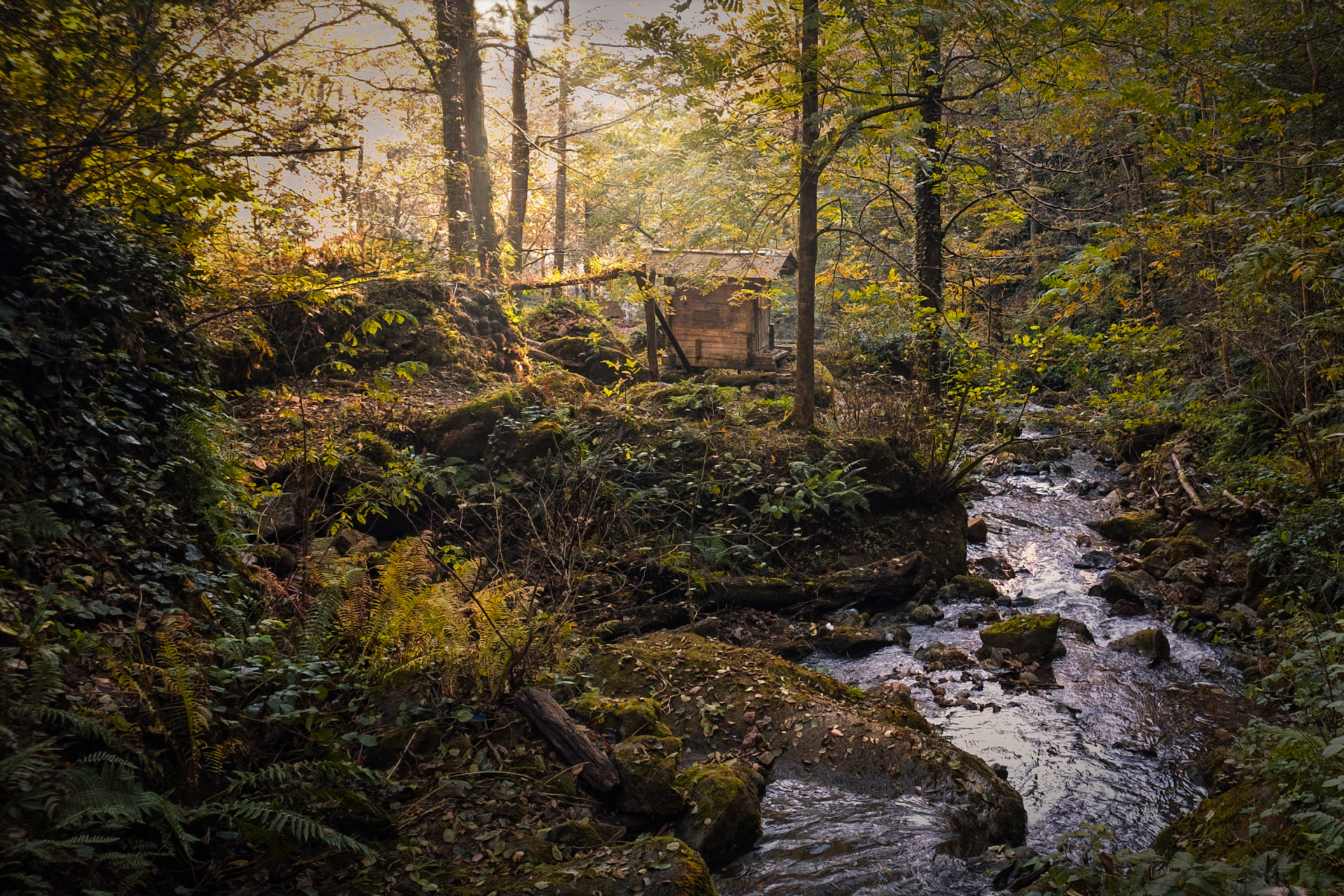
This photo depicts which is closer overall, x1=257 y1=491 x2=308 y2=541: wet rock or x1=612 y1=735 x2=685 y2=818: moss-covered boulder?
x1=612 y1=735 x2=685 y2=818: moss-covered boulder

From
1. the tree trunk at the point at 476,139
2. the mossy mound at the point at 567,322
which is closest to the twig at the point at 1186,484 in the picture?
the mossy mound at the point at 567,322

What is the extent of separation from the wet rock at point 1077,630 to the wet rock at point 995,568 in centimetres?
165

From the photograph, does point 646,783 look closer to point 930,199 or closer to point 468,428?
point 468,428

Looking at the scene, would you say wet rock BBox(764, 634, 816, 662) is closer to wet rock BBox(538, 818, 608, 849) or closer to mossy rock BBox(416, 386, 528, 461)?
wet rock BBox(538, 818, 608, 849)

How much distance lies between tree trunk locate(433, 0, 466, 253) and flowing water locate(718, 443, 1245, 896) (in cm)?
1255

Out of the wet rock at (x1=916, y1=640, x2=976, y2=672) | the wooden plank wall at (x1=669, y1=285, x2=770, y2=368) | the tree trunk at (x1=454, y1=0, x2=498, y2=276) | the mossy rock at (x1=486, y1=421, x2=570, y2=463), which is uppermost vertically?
the tree trunk at (x1=454, y1=0, x2=498, y2=276)

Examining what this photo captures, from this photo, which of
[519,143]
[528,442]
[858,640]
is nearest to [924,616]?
[858,640]

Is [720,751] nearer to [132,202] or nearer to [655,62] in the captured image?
[132,202]

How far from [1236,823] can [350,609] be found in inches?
206

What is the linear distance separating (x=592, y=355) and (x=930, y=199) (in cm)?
794

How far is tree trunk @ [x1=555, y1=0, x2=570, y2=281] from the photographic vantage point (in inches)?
669

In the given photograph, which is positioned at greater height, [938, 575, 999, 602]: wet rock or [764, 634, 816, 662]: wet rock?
[938, 575, 999, 602]: wet rock

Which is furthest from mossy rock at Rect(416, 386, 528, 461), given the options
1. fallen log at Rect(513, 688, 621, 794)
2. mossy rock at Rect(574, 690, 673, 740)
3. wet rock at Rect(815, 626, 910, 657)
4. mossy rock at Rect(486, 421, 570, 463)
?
fallen log at Rect(513, 688, 621, 794)

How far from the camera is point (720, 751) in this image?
504cm
